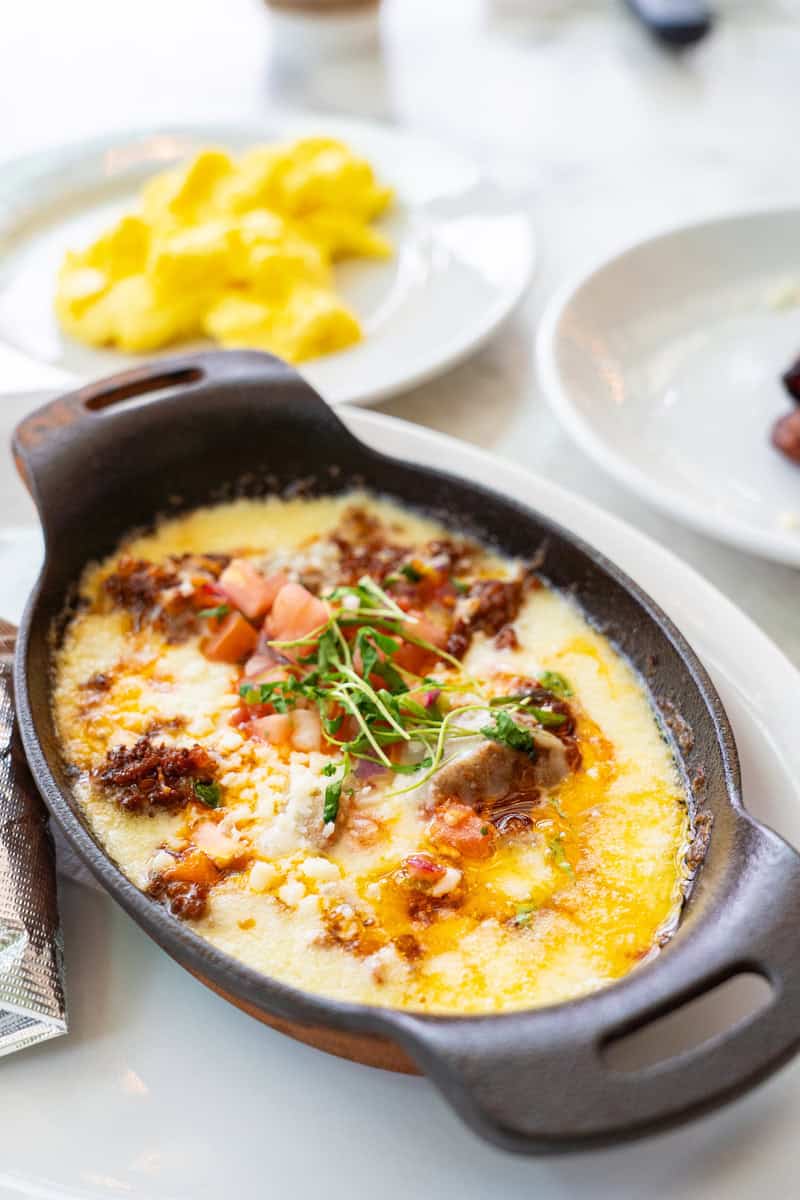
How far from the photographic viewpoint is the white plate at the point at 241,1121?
126 centimetres

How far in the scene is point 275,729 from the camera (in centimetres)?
164

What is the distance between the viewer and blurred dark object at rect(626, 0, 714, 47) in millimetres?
3943

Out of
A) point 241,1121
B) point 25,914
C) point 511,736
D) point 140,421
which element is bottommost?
point 241,1121

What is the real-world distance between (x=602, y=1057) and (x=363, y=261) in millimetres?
2281

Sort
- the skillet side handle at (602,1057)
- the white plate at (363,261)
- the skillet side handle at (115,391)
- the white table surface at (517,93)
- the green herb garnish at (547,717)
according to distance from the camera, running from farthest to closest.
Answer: the white table surface at (517,93)
the white plate at (363,261)
the skillet side handle at (115,391)
the green herb garnish at (547,717)
the skillet side handle at (602,1057)

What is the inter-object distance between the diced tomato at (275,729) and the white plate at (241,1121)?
0.96 ft

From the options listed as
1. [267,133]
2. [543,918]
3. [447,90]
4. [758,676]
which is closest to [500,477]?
[758,676]

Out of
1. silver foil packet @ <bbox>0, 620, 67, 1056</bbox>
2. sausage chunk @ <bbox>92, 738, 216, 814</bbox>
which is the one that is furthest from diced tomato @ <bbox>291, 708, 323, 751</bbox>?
silver foil packet @ <bbox>0, 620, 67, 1056</bbox>

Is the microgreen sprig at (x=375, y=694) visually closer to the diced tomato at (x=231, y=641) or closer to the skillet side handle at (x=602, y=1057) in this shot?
the diced tomato at (x=231, y=641)

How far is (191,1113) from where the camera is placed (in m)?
1.35

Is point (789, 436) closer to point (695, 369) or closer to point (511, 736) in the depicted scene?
point (695, 369)

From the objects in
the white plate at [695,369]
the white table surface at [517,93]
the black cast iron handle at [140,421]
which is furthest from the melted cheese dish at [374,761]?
the white table surface at [517,93]

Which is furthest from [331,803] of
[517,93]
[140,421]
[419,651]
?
[517,93]

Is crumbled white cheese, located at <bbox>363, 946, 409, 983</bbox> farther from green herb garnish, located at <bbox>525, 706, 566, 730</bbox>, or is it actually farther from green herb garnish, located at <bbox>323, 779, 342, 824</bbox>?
green herb garnish, located at <bbox>525, 706, 566, 730</bbox>
